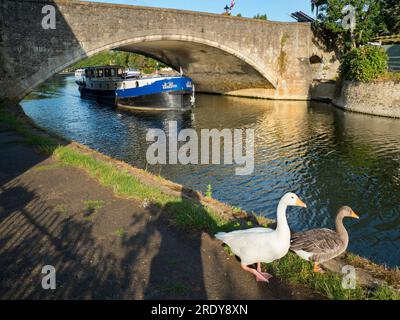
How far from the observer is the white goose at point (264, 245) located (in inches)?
188

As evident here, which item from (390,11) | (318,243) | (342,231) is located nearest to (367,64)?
(390,11)

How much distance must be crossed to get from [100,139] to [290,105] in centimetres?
2158

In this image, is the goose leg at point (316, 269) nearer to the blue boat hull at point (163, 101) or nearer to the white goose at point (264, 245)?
the white goose at point (264, 245)

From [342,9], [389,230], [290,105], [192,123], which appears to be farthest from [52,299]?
[342,9]

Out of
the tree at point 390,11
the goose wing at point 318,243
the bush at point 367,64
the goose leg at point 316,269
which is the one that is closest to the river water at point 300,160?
the bush at point 367,64

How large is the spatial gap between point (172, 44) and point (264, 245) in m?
32.6

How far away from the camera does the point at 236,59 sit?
36.8 meters

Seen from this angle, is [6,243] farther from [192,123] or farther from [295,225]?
[192,123]

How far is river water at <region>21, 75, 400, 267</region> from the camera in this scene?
10281mm

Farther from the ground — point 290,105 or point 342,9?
point 342,9
